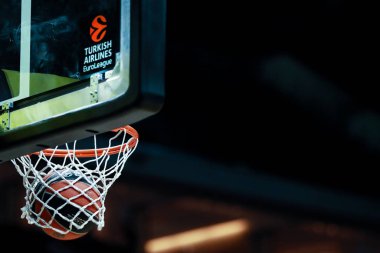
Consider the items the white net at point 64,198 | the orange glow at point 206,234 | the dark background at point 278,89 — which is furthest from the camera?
the orange glow at point 206,234

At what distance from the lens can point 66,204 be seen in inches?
123

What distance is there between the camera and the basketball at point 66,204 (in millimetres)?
3125

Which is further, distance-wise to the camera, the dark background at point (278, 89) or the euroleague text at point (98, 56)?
the dark background at point (278, 89)

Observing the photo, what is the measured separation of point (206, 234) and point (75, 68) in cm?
510

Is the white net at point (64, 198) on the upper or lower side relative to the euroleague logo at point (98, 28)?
lower

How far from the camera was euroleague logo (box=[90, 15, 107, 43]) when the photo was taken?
2461 mm

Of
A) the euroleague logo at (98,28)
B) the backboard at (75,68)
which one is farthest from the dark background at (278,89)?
the euroleague logo at (98,28)

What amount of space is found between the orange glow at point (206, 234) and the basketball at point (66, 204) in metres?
4.21

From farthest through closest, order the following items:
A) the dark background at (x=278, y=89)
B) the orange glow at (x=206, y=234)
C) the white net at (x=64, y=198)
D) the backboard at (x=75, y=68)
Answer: the orange glow at (x=206, y=234) → the dark background at (x=278, y=89) → the white net at (x=64, y=198) → the backboard at (x=75, y=68)

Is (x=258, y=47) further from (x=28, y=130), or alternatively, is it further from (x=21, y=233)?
(x=28, y=130)

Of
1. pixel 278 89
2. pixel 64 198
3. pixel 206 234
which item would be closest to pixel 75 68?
pixel 64 198

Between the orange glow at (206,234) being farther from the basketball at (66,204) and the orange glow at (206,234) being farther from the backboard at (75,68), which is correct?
the backboard at (75,68)

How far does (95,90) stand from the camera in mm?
2445

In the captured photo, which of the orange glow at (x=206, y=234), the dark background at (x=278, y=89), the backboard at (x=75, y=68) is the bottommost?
the orange glow at (x=206, y=234)
